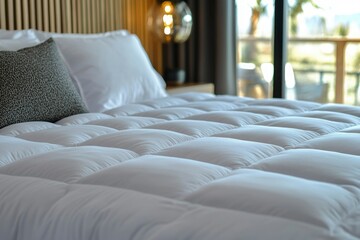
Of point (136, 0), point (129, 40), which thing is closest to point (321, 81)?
point (136, 0)

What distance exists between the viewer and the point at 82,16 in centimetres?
376

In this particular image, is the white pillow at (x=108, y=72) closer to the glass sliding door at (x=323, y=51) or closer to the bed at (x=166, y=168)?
the bed at (x=166, y=168)

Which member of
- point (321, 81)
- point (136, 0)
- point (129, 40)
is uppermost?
point (136, 0)

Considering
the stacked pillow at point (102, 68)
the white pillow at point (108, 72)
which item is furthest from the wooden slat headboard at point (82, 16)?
the white pillow at point (108, 72)

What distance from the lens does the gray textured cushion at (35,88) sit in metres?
2.16

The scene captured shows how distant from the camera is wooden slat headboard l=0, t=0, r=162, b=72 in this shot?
330 cm

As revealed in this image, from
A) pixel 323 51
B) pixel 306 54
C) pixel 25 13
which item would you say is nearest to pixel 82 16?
pixel 25 13

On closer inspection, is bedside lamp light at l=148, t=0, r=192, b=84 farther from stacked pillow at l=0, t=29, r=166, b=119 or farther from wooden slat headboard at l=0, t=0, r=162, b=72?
stacked pillow at l=0, t=29, r=166, b=119

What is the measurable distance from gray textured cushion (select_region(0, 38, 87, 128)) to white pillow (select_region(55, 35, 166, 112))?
364 millimetres

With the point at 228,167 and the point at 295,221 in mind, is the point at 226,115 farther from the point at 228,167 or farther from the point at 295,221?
the point at 295,221

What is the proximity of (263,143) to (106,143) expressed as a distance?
0.50 m

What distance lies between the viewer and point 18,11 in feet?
10.8

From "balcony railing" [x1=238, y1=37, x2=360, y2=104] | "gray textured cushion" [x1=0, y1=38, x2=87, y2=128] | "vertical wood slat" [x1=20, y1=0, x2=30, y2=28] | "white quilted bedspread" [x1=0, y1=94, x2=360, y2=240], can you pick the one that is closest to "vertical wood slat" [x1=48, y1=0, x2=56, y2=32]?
"vertical wood slat" [x1=20, y1=0, x2=30, y2=28]

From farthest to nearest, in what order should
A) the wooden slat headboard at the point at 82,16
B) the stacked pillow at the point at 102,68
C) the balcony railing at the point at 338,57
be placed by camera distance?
1. the balcony railing at the point at 338,57
2. the wooden slat headboard at the point at 82,16
3. the stacked pillow at the point at 102,68
